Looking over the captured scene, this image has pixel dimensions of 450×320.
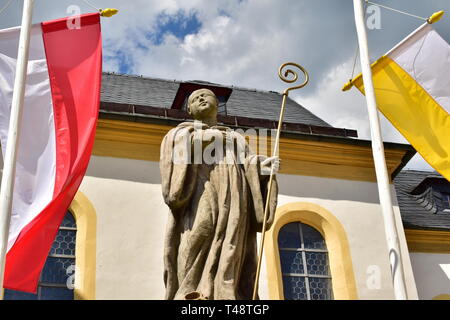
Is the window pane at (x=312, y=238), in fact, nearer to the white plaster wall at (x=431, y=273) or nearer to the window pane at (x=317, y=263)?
the window pane at (x=317, y=263)

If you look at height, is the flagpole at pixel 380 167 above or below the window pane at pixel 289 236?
below

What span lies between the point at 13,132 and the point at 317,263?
351 inches

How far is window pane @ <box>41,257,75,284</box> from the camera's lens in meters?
15.0

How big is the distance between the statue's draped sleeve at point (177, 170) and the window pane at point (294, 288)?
29.4ft

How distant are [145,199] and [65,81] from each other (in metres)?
5.78

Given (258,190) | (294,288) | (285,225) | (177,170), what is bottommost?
(258,190)

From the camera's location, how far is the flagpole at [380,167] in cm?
967

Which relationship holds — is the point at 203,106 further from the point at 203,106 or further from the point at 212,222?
the point at 212,222

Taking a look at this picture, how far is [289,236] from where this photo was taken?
1700cm

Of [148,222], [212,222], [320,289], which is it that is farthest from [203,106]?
[320,289]

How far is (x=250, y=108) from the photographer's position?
21.4 meters

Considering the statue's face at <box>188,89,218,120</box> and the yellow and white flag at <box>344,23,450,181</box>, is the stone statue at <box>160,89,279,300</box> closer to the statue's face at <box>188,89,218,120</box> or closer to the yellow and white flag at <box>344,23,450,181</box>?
the statue's face at <box>188,89,218,120</box>
